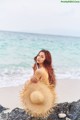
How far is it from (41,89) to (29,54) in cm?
20

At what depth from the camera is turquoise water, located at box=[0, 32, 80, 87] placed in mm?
1523

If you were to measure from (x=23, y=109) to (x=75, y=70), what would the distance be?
13.9 inches

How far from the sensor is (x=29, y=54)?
1547 millimetres

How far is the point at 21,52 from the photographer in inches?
61.3

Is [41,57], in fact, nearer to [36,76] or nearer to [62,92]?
[36,76]

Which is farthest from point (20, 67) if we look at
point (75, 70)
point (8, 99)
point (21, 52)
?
point (75, 70)

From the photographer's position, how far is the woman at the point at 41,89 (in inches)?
59.9

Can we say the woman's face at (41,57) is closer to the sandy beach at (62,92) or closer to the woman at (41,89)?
the woman at (41,89)

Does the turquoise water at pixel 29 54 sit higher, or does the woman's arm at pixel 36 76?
the turquoise water at pixel 29 54

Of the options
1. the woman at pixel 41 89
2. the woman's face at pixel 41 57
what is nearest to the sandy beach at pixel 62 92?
the woman at pixel 41 89

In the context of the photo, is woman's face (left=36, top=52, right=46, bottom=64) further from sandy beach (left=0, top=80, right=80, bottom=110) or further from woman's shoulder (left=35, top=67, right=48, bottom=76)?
sandy beach (left=0, top=80, right=80, bottom=110)

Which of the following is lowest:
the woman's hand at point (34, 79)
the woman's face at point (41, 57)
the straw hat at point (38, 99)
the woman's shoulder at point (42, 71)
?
the straw hat at point (38, 99)

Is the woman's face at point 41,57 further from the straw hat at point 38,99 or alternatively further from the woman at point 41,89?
the straw hat at point 38,99

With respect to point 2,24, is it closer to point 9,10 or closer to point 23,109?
point 9,10
